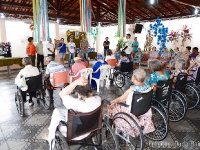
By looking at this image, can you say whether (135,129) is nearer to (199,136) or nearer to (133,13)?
(199,136)

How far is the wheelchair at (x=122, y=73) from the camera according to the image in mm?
4618

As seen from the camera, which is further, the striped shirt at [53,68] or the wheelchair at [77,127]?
the striped shirt at [53,68]

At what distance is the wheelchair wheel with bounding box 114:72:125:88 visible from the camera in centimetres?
477

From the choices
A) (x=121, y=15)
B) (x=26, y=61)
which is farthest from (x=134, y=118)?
(x=121, y=15)

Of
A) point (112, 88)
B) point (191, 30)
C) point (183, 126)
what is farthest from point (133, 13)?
point (183, 126)

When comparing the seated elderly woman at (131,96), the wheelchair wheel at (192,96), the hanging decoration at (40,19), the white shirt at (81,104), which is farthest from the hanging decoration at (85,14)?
the white shirt at (81,104)

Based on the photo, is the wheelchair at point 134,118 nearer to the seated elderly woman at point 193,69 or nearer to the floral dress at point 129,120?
the floral dress at point 129,120

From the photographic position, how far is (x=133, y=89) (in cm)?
199

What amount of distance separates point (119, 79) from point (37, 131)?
2945 millimetres

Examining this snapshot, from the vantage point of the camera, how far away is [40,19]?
14.0 feet

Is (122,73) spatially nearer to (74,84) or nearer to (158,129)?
(158,129)

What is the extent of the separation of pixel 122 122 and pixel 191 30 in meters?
10.3

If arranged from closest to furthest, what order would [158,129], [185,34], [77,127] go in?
[77,127]
[158,129]
[185,34]

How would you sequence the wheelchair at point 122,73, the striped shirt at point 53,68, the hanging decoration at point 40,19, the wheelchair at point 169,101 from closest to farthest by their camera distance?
the wheelchair at point 169,101, the striped shirt at point 53,68, the hanging decoration at point 40,19, the wheelchair at point 122,73
